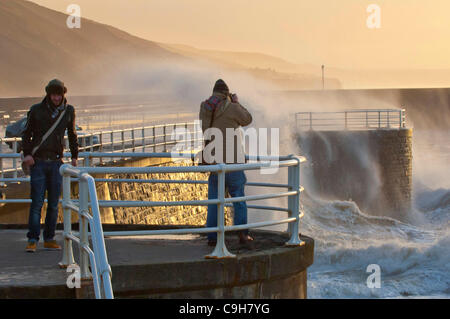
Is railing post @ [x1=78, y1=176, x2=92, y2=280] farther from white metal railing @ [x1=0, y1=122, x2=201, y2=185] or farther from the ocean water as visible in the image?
the ocean water

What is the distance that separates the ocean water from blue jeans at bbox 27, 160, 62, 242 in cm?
982

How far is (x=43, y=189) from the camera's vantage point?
7.72 meters

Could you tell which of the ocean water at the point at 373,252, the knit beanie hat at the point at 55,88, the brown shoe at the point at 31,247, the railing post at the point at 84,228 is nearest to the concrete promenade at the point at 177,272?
the brown shoe at the point at 31,247

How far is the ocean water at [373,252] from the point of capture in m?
18.0

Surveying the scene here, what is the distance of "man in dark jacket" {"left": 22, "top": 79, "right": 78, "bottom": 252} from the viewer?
7547mm

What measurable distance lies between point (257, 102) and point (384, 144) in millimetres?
16975

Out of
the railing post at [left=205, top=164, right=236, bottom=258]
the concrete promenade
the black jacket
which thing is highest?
the black jacket

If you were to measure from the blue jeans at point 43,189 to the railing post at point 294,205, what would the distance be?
6.31 ft

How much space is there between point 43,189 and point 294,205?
2.07 m

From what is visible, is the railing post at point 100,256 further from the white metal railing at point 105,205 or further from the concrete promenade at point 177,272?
the concrete promenade at point 177,272

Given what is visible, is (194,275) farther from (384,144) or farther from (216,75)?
(216,75)

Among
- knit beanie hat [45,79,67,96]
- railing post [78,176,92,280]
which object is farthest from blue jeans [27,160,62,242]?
railing post [78,176,92,280]

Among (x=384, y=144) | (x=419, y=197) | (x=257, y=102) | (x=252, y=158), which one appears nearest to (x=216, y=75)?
(x=257, y=102)

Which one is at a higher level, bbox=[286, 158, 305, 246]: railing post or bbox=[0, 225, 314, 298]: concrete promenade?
bbox=[286, 158, 305, 246]: railing post
